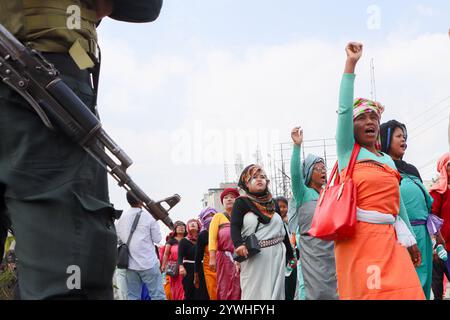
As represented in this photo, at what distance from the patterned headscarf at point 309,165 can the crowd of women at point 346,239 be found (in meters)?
0.01

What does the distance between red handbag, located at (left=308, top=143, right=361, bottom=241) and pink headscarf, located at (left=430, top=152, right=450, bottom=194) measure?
124 inches

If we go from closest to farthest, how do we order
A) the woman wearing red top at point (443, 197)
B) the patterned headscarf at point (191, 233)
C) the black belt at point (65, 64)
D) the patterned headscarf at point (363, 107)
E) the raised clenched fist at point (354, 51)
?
1. the black belt at point (65, 64)
2. the raised clenched fist at point (354, 51)
3. the patterned headscarf at point (363, 107)
4. the woman wearing red top at point (443, 197)
5. the patterned headscarf at point (191, 233)

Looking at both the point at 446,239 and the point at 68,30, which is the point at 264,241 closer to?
the point at 446,239

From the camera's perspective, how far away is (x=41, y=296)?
7.28ft

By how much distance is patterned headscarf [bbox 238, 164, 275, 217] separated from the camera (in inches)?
283

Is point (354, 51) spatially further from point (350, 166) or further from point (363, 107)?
point (350, 166)

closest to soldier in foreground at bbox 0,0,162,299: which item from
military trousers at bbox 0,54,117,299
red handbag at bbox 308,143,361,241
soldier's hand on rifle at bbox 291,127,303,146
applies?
military trousers at bbox 0,54,117,299

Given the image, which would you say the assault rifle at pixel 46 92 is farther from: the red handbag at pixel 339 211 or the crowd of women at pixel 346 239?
the crowd of women at pixel 346 239

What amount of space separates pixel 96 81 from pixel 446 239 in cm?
566

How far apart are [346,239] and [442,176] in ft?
11.7

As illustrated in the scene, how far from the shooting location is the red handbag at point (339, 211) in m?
4.27

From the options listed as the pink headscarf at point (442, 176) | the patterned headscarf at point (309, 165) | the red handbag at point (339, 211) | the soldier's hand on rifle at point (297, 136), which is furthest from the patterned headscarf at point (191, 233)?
the red handbag at point (339, 211)

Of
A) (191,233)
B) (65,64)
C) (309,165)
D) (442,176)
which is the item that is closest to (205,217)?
(191,233)
